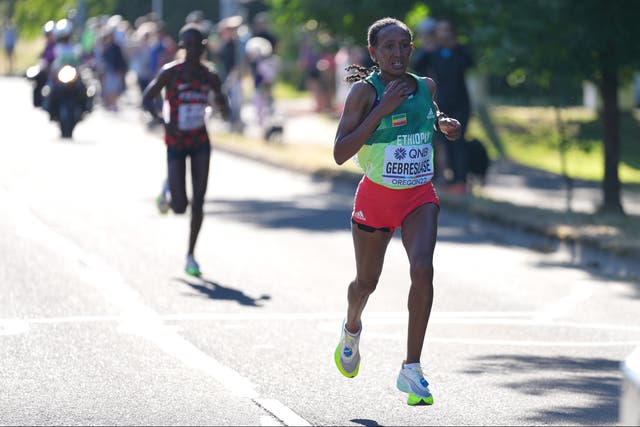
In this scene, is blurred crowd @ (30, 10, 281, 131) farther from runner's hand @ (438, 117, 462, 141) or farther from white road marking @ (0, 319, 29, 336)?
runner's hand @ (438, 117, 462, 141)

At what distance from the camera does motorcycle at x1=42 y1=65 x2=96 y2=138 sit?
25.8 m

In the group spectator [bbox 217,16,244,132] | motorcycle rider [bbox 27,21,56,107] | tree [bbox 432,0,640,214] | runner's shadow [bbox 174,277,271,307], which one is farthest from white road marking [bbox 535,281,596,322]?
spectator [bbox 217,16,244,132]

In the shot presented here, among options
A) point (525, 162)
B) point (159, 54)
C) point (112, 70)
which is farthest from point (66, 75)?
point (112, 70)

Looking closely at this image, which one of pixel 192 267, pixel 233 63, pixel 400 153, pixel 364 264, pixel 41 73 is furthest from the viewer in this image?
pixel 233 63

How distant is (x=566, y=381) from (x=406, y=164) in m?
1.82

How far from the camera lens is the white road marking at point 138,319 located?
27.2ft

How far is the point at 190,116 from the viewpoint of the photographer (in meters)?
12.8

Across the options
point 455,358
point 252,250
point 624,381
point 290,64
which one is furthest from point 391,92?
point 290,64

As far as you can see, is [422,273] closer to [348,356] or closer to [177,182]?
[348,356]

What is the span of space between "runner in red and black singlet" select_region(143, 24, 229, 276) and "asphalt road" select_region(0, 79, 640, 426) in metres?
0.60

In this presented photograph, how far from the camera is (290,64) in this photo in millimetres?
51844

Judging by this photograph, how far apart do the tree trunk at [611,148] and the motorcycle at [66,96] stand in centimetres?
1065

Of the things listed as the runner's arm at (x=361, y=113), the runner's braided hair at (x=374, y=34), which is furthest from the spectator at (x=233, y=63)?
the runner's arm at (x=361, y=113)

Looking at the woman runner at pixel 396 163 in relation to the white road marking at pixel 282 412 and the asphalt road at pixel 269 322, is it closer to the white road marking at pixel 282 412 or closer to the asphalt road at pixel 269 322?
the white road marking at pixel 282 412
